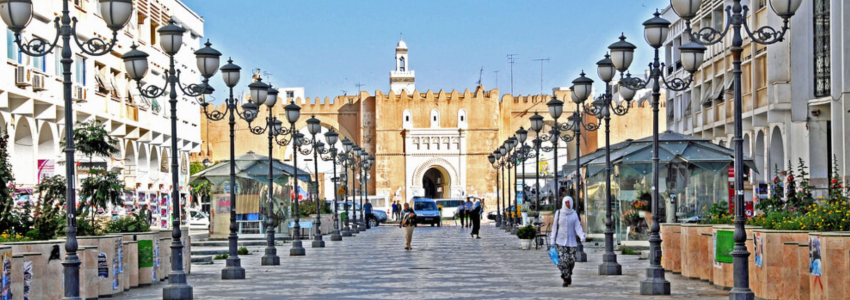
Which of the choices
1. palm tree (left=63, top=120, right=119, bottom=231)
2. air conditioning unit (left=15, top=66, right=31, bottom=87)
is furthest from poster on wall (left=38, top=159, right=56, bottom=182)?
palm tree (left=63, top=120, right=119, bottom=231)

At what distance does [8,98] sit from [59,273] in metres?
16.7

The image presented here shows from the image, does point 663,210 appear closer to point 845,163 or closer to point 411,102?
point 845,163

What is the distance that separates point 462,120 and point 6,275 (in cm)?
7535

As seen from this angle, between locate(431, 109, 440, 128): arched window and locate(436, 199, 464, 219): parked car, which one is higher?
locate(431, 109, 440, 128): arched window

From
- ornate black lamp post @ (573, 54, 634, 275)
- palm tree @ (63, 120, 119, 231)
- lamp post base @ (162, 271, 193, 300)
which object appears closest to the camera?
lamp post base @ (162, 271, 193, 300)

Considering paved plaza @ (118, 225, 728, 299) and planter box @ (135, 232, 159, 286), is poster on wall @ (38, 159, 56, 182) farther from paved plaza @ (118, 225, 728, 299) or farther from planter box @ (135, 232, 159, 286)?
planter box @ (135, 232, 159, 286)

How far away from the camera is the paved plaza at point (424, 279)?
1535 centimetres

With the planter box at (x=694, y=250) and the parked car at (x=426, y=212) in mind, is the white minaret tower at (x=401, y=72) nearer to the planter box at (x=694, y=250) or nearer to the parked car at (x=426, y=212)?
the parked car at (x=426, y=212)

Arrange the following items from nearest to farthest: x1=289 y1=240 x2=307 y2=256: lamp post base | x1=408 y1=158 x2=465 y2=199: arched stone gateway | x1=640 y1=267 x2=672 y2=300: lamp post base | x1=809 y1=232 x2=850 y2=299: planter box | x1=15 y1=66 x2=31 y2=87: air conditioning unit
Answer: x1=809 y1=232 x2=850 y2=299: planter box → x1=640 y1=267 x2=672 y2=300: lamp post base → x1=289 y1=240 x2=307 y2=256: lamp post base → x1=15 y1=66 x2=31 y2=87: air conditioning unit → x1=408 y1=158 x2=465 y2=199: arched stone gateway

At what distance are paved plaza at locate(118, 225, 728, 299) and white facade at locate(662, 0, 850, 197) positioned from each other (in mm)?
8026

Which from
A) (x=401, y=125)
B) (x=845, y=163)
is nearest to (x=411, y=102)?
Result: (x=401, y=125)

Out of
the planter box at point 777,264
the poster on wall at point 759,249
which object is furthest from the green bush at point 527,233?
the planter box at point 777,264

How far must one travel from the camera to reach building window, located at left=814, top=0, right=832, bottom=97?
1215 inches

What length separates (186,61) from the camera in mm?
50625
